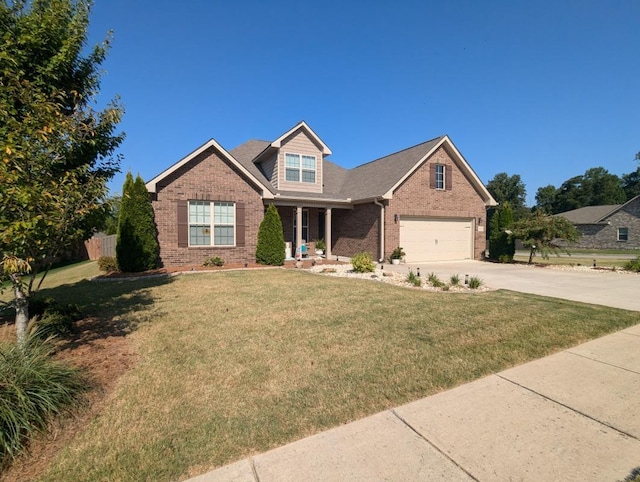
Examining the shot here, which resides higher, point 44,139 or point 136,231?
point 44,139

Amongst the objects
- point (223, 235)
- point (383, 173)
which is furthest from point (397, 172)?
point (223, 235)

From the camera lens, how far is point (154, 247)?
1262 centimetres

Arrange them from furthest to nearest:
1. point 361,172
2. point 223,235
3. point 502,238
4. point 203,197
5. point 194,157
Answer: point 361,172 → point 502,238 → point 223,235 → point 203,197 → point 194,157

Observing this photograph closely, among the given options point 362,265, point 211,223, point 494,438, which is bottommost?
point 494,438

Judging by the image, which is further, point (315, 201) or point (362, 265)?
point (315, 201)

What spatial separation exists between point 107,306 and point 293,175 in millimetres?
11771

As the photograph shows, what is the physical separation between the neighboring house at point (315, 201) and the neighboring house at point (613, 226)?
2447cm

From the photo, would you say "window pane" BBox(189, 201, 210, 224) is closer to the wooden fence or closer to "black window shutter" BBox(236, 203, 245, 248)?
"black window shutter" BBox(236, 203, 245, 248)

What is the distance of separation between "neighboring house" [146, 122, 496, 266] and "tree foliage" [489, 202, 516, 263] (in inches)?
27.0

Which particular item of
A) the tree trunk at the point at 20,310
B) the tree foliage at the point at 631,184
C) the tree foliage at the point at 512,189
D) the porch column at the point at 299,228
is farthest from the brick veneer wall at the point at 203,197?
the tree foliage at the point at 631,184

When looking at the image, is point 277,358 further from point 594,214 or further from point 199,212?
point 594,214

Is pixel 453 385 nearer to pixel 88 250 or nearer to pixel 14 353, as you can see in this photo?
pixel 14 353

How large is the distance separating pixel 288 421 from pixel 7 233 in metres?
3.25

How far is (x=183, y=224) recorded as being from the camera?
13.6 meters
